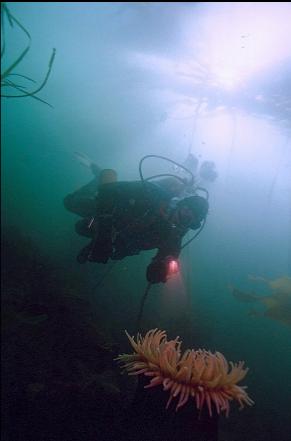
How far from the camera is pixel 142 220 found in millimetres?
4410

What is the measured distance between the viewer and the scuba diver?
13.5 ft

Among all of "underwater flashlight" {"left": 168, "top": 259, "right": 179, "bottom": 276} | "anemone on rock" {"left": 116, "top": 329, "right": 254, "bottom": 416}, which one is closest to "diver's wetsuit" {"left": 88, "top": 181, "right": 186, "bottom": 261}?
"underwater flashlight" {"left": 168, "top": 259, "right": 179, "bottom": 276}

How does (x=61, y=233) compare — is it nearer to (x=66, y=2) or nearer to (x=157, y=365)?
(x=66, y=2)

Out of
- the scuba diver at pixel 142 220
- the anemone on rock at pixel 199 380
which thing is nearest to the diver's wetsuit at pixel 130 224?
the scuba diver at pixel 142 220

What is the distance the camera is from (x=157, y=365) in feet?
9.46

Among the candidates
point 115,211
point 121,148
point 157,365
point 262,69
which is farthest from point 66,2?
point 121,148

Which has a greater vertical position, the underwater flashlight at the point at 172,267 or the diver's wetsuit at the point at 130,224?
the diver's wetsuit at the point at 130,224

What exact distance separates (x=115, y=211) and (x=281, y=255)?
606 inches

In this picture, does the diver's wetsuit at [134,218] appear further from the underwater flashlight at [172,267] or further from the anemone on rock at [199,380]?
the anemone on rock at [199,380]

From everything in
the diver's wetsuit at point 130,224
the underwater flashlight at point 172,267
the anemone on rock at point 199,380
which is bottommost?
the anemone on rock at point 199,380

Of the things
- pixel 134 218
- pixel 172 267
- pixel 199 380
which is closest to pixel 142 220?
pixel 134 218

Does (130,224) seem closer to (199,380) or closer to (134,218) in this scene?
(134,218)

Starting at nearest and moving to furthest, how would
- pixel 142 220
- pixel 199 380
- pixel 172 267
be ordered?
pixel 199 380 < pixel 172 267 < pixel 142 220

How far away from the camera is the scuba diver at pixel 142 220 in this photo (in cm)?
412
